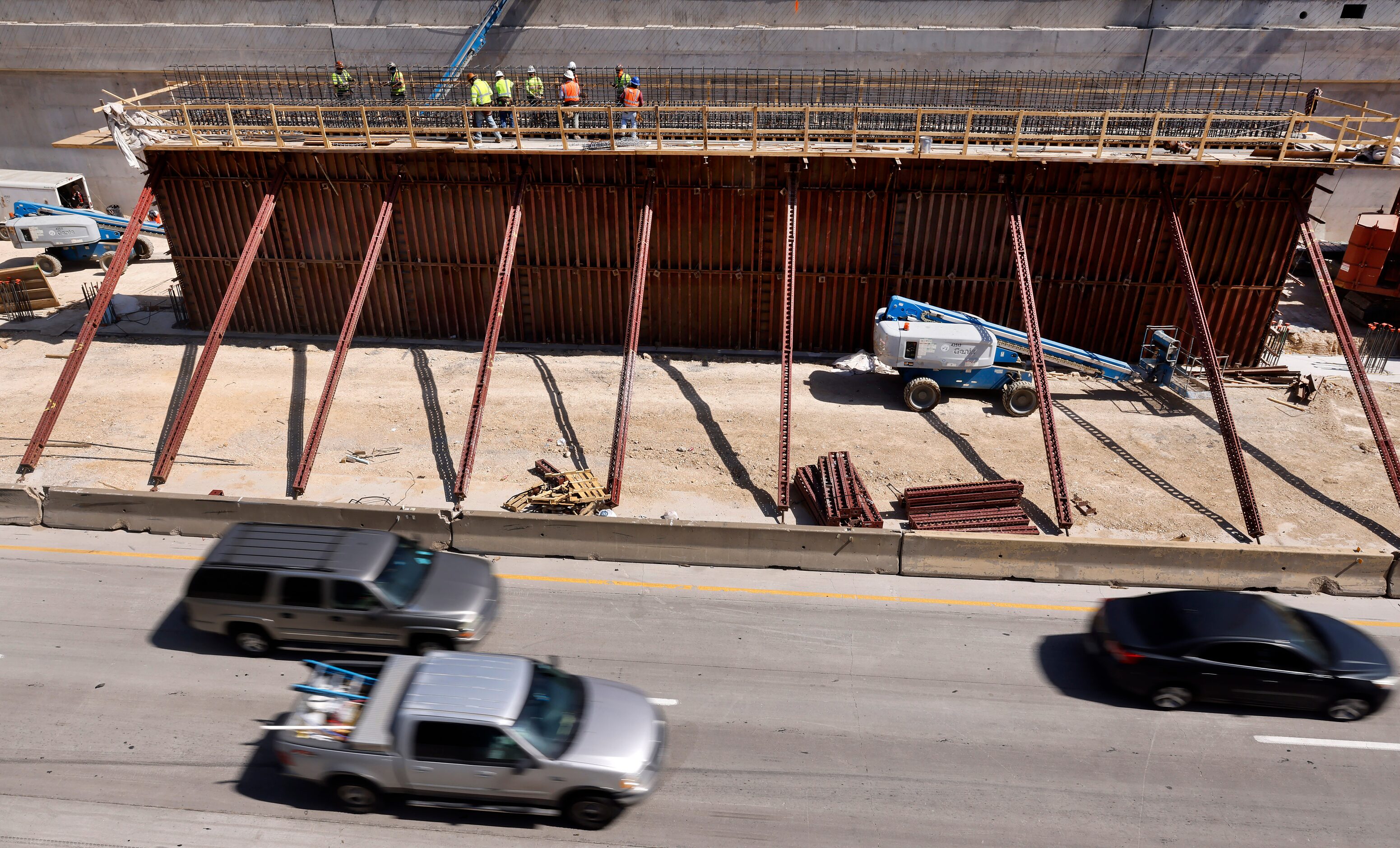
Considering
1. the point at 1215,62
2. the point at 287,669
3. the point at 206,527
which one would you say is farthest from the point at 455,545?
the point at 1215,62

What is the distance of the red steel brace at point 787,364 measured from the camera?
15.7 m

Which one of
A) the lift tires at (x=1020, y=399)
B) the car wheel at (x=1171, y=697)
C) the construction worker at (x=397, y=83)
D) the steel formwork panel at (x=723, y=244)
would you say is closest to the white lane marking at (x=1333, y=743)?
the car wheel at (x=1171, y=697)

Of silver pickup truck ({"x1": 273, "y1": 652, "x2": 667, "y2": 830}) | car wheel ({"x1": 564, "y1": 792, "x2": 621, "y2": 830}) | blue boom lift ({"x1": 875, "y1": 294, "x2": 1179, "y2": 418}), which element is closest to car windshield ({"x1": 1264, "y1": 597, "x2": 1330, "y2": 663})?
silver pickup truck ({"x1": 273, "y1": 652, "x2": 667, "y2": 830})

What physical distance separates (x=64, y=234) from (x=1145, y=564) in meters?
34.1

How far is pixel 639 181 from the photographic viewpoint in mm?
21031

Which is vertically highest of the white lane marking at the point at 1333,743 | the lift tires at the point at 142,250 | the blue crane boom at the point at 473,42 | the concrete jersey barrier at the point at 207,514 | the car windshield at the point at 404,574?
the blue crane boom at the point at 473,42

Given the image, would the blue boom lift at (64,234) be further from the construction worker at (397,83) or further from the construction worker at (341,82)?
the construction worker at (397,83)

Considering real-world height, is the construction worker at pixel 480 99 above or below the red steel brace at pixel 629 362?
above

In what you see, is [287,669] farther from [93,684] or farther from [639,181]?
[639,181]

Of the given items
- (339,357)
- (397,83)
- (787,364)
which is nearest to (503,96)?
(397,83)

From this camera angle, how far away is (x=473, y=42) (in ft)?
92.6

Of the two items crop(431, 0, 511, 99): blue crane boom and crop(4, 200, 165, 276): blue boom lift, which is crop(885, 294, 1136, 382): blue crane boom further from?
crop(4, 200, 165, 276): blue boom lift

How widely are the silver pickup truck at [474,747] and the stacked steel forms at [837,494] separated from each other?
255 inches

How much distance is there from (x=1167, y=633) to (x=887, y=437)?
8216 millimetres
